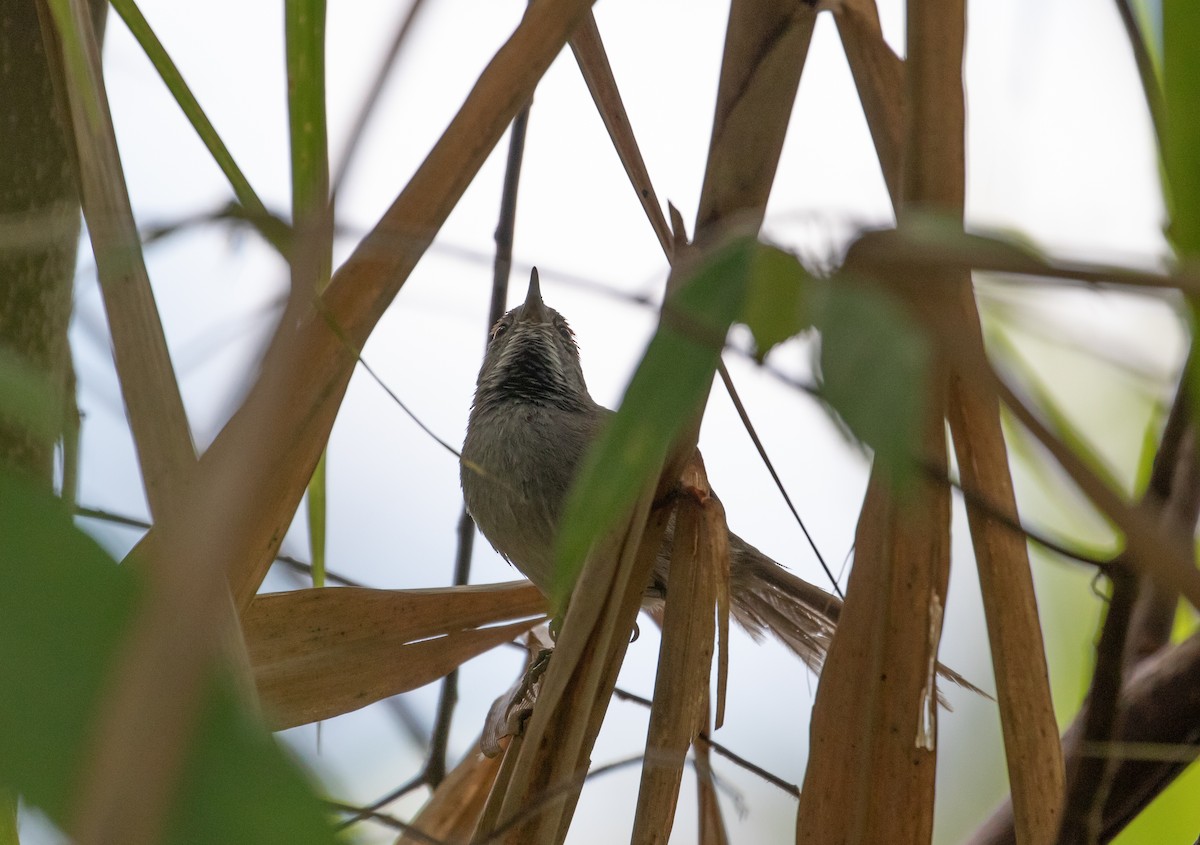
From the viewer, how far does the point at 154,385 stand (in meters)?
0.99

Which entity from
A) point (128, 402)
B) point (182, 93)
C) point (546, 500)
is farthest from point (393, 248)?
point (546, 500)

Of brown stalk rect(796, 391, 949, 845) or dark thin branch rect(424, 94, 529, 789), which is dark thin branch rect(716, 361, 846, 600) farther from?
dark thin branch rect(424, 94, 529, 789)

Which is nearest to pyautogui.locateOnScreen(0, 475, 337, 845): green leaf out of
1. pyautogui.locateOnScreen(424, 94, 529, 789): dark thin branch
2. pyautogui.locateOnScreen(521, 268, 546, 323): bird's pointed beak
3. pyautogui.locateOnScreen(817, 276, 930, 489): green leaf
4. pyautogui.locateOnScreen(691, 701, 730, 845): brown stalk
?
pyautogui.locateOnScreen(817, 276, 930, 489): green leaf

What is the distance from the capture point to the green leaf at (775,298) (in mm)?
875

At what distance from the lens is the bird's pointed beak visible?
3.75 meters

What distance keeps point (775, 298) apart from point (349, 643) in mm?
1089

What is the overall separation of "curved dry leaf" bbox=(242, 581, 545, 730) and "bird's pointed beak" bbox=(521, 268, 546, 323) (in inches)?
72.2

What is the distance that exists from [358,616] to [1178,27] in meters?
1.36

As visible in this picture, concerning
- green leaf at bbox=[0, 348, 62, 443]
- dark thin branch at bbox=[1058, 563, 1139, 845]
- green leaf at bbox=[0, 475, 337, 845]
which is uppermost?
green leaf at bbox=[0, 348, 62, 443]

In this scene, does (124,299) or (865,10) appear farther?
(865,10)

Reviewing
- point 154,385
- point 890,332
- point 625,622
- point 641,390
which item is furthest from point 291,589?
point 890,332

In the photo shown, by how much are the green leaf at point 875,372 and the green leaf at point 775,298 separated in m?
0.05

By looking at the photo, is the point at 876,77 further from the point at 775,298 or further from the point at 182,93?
the point at 182,93

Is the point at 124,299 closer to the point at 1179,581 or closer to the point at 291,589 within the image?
the point at 291,589
